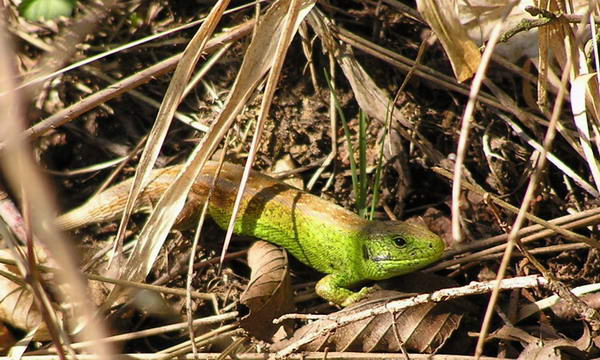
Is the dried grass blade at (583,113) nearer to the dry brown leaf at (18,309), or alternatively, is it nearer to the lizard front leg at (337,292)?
the lizard front leg at (337,292)

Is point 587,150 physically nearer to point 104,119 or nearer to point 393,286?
point 393,286

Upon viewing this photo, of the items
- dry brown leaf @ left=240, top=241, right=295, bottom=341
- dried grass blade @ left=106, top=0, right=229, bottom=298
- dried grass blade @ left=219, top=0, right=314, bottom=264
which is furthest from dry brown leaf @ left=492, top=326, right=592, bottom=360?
dried grass blade @ left=106, top=0, right=229, bottom=298

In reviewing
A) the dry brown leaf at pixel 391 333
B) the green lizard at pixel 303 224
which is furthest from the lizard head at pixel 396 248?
the dry brown leaf at pixel 391 333

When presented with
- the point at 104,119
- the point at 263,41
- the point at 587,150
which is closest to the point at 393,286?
the point at 587,150

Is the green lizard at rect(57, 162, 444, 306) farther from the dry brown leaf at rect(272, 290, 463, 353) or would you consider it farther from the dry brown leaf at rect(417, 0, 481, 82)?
the dry brown leaf at rect(417, 0, 481, 82)

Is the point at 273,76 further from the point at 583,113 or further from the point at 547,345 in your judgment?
the point at 547,345

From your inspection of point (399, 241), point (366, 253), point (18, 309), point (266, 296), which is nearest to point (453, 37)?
point (399, 241)
